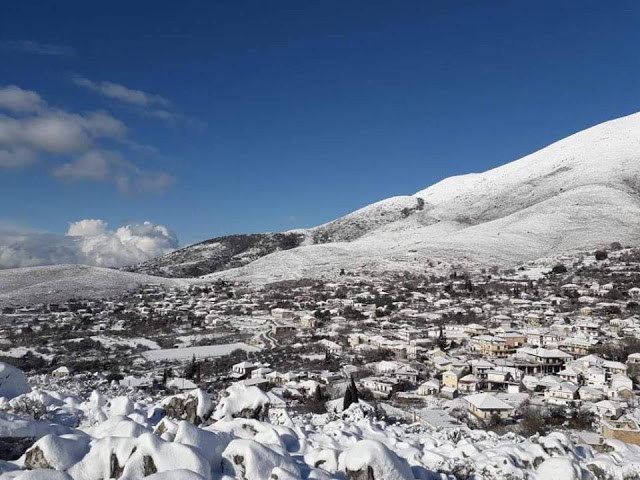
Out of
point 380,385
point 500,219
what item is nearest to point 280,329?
point 380,385

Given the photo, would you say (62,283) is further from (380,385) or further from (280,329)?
(380,385)

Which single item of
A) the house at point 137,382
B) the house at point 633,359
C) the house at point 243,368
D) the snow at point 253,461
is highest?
the snow at point 253,461

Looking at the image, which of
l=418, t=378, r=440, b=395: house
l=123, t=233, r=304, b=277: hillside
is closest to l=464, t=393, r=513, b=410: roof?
l=418, t=378, r=440, b=395: house

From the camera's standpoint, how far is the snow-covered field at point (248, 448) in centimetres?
702

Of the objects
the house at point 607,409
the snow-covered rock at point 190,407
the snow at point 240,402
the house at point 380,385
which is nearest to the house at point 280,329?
the house at point 380,385

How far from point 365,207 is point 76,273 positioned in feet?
340

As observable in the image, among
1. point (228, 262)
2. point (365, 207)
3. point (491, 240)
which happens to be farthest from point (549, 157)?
point (228, 262)

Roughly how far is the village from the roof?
7 centimetres

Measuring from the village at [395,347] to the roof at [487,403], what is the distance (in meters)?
0.07

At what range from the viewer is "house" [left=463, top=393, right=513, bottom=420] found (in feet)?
66.6

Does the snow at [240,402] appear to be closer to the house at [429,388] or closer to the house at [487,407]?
the house at [487,407]

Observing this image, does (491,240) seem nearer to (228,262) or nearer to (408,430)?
(228,262)

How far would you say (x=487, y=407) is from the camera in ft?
67.6

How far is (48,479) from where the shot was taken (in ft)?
19.5
